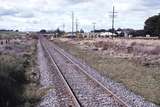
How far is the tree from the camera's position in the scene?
387 ft

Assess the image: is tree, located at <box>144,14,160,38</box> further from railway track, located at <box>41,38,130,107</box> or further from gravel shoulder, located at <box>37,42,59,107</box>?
railway track, located at <box>41,38,130,107</box>

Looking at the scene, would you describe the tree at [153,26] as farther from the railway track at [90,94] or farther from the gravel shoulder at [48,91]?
the railway track at [90,94]

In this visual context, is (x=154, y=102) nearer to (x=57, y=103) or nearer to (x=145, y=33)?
(x=57, y=103)

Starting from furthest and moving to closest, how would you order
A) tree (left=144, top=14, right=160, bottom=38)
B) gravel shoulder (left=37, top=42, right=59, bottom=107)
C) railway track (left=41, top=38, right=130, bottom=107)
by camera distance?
1. tree (left=144, top=14, right=160, bottom=38)
2. gravel shoulder (left=37, top=42, right=59, bottom=107)
3. railway track (left=41, top=38, right=130, bottom=107)

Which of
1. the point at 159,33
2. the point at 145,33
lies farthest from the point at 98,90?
the point at 145,33

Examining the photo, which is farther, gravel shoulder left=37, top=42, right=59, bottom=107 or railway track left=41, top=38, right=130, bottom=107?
gravel shoulder left=37, top=42, right=59, bottom=107

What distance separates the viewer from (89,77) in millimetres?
23047

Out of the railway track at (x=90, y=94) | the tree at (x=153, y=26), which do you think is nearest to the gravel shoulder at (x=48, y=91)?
the railway track at (x=90, y=94)

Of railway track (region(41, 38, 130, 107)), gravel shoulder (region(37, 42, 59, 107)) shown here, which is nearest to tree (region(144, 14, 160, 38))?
gravel shoulder (region(37, 42, 59, 107))

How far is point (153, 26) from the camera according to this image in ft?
404

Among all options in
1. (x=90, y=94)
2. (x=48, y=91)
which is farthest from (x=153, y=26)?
(x=90, y=94)

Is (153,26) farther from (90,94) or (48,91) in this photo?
(90,94)

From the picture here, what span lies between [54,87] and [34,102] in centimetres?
405

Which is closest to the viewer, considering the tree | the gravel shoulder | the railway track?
the railway track
